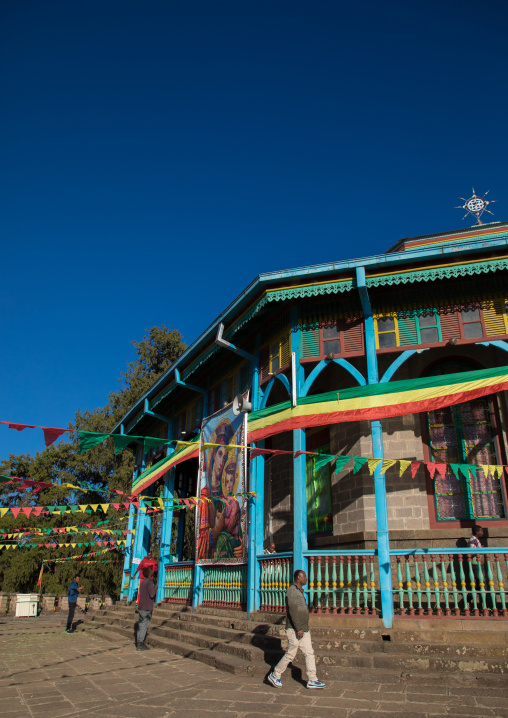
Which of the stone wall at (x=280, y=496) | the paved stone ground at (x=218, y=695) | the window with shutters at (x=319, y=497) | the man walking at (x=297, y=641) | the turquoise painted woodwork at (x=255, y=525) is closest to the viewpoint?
the paved stone ground at (x=218, y=695)

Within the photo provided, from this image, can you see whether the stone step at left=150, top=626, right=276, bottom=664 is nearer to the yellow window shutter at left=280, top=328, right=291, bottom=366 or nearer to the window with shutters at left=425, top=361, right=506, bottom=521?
the window with shutters at left=425, top=361, right=506, bottom=521

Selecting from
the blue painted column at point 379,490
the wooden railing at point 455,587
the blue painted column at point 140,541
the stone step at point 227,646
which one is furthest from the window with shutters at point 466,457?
the blue painted column at point 140,541

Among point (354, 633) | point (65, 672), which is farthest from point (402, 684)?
point (65, 672)

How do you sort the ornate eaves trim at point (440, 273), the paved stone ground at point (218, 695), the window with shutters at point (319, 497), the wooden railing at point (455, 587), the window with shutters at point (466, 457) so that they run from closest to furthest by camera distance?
the paved stone ground at point (218, 695), the wooden railing at point (455, 587), the ornate eaves trim at point (440, 273), the window with shutters at point (466, 457), the window with shutters at point (319, 497)

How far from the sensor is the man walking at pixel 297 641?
5.58 meters

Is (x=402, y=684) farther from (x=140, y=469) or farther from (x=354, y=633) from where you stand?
(x=140, y=469)

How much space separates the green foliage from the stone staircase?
60.8 ft

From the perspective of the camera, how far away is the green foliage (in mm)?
24453

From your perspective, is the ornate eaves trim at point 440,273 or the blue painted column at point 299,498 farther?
the ornate eaves trim at point 440,273

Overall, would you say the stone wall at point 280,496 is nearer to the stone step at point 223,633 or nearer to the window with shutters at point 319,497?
the window with shutters at point 319,497

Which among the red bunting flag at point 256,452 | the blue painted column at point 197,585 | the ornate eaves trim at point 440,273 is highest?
the ornate eaves trim at point 440,273

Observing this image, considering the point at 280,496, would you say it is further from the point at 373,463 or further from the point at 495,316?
the point at 495,316

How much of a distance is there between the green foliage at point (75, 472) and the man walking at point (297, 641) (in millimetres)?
20569

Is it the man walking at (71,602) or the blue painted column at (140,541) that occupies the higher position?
the blue painted column at (140,541)
